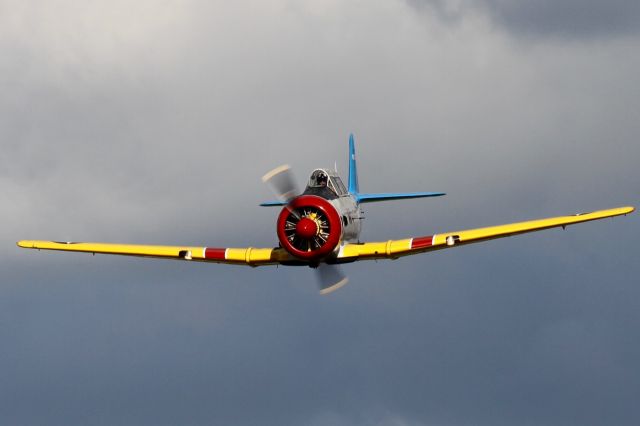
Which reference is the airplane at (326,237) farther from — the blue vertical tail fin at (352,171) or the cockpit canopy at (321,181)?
the blue vertical tail fin at (352,171)

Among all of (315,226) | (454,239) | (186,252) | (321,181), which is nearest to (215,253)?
(186,252)

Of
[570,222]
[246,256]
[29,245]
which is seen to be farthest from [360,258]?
[29,245]

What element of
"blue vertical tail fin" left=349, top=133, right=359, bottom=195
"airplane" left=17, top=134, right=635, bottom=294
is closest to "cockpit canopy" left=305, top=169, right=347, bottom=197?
"airplane" left=17, top=134, right=635, bottom=294

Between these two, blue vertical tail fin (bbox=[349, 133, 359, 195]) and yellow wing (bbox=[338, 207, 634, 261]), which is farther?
blue vertical tail fin (bbox=[349, 133, 359, 195])

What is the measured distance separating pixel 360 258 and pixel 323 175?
3.39 metres

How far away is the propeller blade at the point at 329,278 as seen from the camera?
4388 cm

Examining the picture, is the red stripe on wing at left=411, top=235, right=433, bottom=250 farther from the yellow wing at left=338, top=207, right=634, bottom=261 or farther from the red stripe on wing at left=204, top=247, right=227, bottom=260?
the red stripe on wing at left=204, top=247, right=227, bottom=260

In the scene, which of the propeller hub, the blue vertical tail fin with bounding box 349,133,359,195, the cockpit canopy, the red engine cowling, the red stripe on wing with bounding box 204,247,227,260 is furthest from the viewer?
the blue vertical tail fin with bounding box 349,133,359,195

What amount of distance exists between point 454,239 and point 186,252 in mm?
10045

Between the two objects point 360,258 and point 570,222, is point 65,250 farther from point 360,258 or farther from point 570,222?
point 570,222

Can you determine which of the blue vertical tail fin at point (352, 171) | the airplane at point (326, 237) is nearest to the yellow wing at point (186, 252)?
the airplane at point (326, 237)

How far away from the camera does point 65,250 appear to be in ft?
162

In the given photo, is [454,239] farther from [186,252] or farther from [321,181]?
[186,252]

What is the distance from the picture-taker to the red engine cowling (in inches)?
1706
